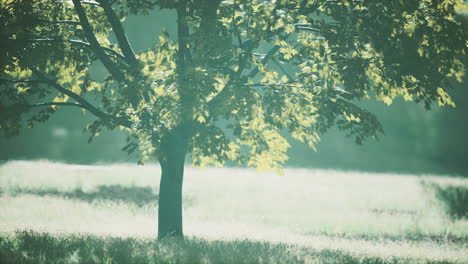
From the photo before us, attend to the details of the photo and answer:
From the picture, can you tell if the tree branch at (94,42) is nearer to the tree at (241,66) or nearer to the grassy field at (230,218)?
the tree at (241,66)

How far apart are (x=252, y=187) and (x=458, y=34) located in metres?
16.1

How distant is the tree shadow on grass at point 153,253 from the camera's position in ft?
28.2

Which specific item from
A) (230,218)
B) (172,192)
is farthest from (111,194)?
(172,192)

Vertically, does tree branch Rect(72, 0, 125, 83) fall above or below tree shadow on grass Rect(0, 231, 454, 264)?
above

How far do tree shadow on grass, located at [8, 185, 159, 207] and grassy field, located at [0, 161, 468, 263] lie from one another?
0.15 feet

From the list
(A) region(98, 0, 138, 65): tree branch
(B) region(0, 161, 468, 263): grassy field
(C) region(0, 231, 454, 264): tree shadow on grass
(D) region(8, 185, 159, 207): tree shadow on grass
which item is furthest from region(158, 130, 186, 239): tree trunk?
(D) region(8, 185, 159, 207): tree shadow on grass

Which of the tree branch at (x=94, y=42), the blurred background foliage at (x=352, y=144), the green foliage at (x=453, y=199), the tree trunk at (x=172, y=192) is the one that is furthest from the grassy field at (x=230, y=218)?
the blurred background foliage at (x=352, y=144)

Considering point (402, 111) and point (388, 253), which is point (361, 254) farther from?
point (402, 111)

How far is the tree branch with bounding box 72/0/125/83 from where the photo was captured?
11.2 metres

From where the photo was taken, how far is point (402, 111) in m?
42.9

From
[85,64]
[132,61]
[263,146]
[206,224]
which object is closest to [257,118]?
[263,146]

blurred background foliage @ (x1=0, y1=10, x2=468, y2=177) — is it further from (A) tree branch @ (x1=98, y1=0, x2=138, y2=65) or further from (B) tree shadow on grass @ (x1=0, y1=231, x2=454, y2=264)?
(B) tree shadow on grass @ (x1=0, y1=231, x2=454, y2=264)

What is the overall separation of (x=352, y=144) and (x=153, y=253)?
35.7 metres

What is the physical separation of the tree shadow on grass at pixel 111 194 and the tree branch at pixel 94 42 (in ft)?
32.1
